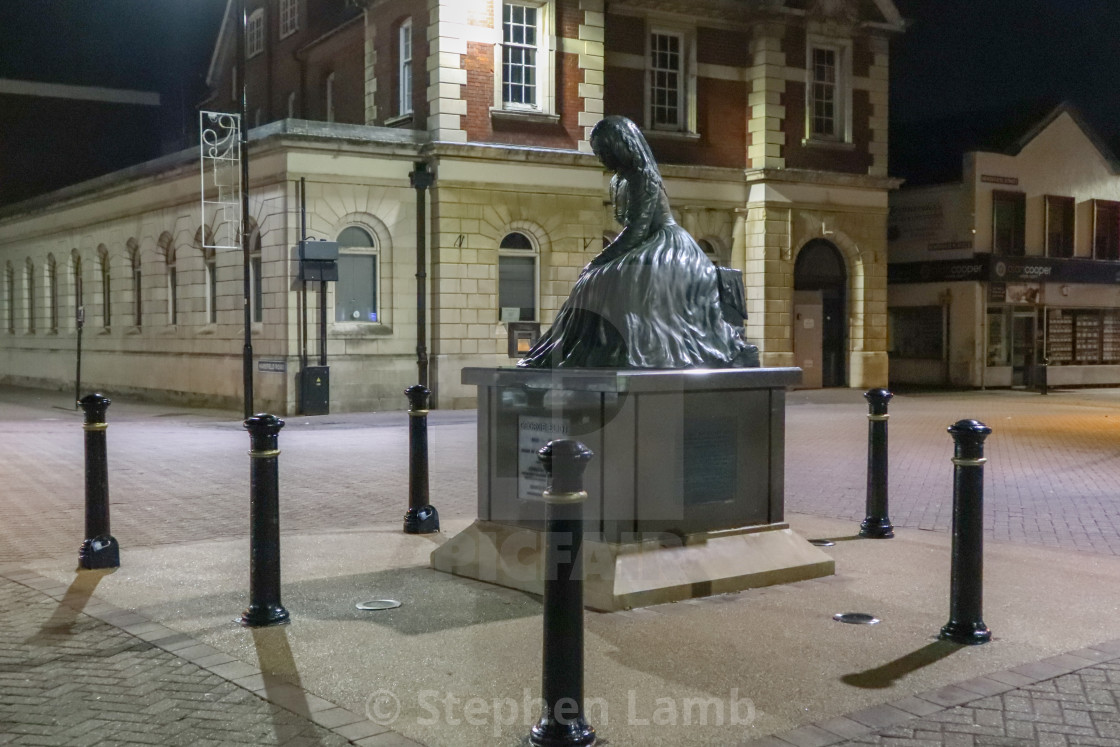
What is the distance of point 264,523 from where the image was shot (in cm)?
620

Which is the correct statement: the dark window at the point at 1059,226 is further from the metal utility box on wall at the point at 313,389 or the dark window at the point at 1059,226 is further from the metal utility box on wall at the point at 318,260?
the metal utility box on wall at the point at 313,389

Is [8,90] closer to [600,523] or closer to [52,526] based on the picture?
[52,526]

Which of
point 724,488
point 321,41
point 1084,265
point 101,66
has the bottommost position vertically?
point 724,488

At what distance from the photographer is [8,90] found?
43.3 m

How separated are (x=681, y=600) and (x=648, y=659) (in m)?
1.21

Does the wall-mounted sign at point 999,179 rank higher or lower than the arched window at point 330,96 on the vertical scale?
lower

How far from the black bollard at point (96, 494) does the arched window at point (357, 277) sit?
15.6 meters

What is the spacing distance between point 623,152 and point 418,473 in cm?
310

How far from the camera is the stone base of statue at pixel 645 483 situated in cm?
645

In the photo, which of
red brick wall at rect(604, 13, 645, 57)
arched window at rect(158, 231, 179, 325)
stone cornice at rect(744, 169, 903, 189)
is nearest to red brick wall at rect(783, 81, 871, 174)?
stone cornice at rect(744, 169, 903, 189)

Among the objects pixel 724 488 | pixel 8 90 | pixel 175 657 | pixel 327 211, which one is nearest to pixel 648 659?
pixel 724 488

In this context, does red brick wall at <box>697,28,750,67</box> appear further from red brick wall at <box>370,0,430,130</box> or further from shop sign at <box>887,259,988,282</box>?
shop sign at <box>887,259,988,282</box>

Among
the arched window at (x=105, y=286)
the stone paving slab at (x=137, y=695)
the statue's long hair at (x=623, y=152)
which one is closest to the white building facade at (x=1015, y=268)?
the arched window at (x=105, y=286)

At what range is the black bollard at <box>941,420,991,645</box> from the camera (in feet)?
18.8
